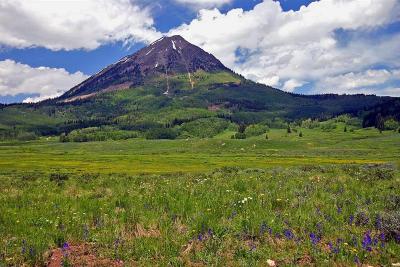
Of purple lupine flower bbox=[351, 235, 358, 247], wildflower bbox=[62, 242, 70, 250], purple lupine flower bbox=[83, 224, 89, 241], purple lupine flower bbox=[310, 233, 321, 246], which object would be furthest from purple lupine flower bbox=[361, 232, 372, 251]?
wildflower bbox=[62, 242, 70, 250]

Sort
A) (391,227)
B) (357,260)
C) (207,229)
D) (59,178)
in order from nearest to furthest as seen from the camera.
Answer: (357,260), (391,227), (207,229), (59,178)

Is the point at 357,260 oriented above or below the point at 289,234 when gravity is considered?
below

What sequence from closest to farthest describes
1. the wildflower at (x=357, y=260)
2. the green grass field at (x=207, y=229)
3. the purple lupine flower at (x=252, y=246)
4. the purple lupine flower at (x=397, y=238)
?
the wildflower at (x=357, y=260)
the green grass field at (x=207, y=229)
the purple lupine flower at (x=252, y=246)
the purple lupine flower at (x=397, y=238)

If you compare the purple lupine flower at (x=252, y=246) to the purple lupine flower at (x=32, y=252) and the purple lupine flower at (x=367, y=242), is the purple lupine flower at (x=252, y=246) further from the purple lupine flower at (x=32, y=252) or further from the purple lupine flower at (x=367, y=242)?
the purple lupine flower at (x=32, y=252)

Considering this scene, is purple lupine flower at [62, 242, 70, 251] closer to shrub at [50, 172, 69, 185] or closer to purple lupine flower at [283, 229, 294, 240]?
purple lupine flower at [283, 229, 294, 240]

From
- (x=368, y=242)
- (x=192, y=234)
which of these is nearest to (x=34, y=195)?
(x=192, y=234)

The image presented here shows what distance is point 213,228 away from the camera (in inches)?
421

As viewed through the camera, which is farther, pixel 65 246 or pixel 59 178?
pixel 59 178

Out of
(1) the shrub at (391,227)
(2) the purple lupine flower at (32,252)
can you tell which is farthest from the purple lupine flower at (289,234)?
(2) the purple lupine flower at (32,252)

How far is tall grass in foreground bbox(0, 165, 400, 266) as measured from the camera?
9078 mm

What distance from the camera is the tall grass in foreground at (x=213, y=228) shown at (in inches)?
357

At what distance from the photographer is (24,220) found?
1186 centimetres

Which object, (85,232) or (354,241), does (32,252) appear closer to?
(85,232)

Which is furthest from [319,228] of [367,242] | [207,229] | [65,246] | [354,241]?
[65,246]
